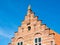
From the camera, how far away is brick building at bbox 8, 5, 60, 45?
3144 centimetres

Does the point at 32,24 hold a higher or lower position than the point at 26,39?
higher

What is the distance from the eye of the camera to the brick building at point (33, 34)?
31.4 meters

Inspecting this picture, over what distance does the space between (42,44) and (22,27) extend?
5.41m

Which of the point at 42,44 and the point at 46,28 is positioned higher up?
the point at 46,28

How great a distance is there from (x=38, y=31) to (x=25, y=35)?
256 cm

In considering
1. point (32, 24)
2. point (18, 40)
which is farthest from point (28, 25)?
point (18, 40)

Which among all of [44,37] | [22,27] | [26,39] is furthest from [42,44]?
[22,27]

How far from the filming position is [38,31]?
1302 inches

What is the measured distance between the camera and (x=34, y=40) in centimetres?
3297

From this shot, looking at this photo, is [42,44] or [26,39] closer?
[42,44]

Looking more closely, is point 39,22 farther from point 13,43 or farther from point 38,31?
point 13,43

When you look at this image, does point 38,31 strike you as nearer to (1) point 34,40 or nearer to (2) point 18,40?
(1) point 34,40

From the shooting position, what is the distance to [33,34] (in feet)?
110

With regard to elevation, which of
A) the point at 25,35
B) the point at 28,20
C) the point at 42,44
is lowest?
the point at 42,44
